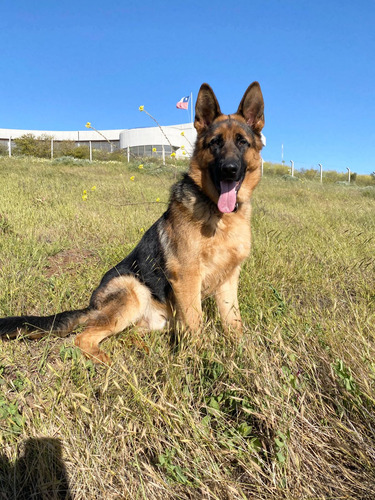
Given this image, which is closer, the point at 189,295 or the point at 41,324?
the point at 41,324

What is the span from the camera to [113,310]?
8.89 ft

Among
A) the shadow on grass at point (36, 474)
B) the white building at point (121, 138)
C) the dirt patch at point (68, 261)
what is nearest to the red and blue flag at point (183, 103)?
the dirt patch at point (68, 261)

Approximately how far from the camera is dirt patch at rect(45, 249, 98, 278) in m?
4.05

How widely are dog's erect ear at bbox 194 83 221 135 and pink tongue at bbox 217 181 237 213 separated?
0.69 m

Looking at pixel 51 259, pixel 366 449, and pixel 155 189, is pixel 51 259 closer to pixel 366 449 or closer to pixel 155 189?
pixel 366 449

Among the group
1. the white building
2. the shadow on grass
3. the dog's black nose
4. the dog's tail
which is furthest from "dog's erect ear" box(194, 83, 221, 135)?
the white building

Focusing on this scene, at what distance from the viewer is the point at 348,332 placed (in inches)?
80.0

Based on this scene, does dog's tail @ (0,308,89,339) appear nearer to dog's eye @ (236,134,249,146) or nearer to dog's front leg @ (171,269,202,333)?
dog's front leg @ (171,269,202,333)

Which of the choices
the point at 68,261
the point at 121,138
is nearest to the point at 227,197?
the point at 68,261

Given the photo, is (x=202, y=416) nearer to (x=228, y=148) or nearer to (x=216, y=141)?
(x=228, y=148)

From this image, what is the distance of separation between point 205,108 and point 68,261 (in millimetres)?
2605

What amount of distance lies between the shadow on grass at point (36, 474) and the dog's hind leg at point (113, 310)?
0.77m

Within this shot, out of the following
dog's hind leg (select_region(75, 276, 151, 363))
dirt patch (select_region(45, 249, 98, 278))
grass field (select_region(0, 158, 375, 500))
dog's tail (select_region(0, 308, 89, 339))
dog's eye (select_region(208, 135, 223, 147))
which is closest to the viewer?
grass field (select_region(0, 158, 375, 500))

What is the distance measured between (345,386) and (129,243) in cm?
349
